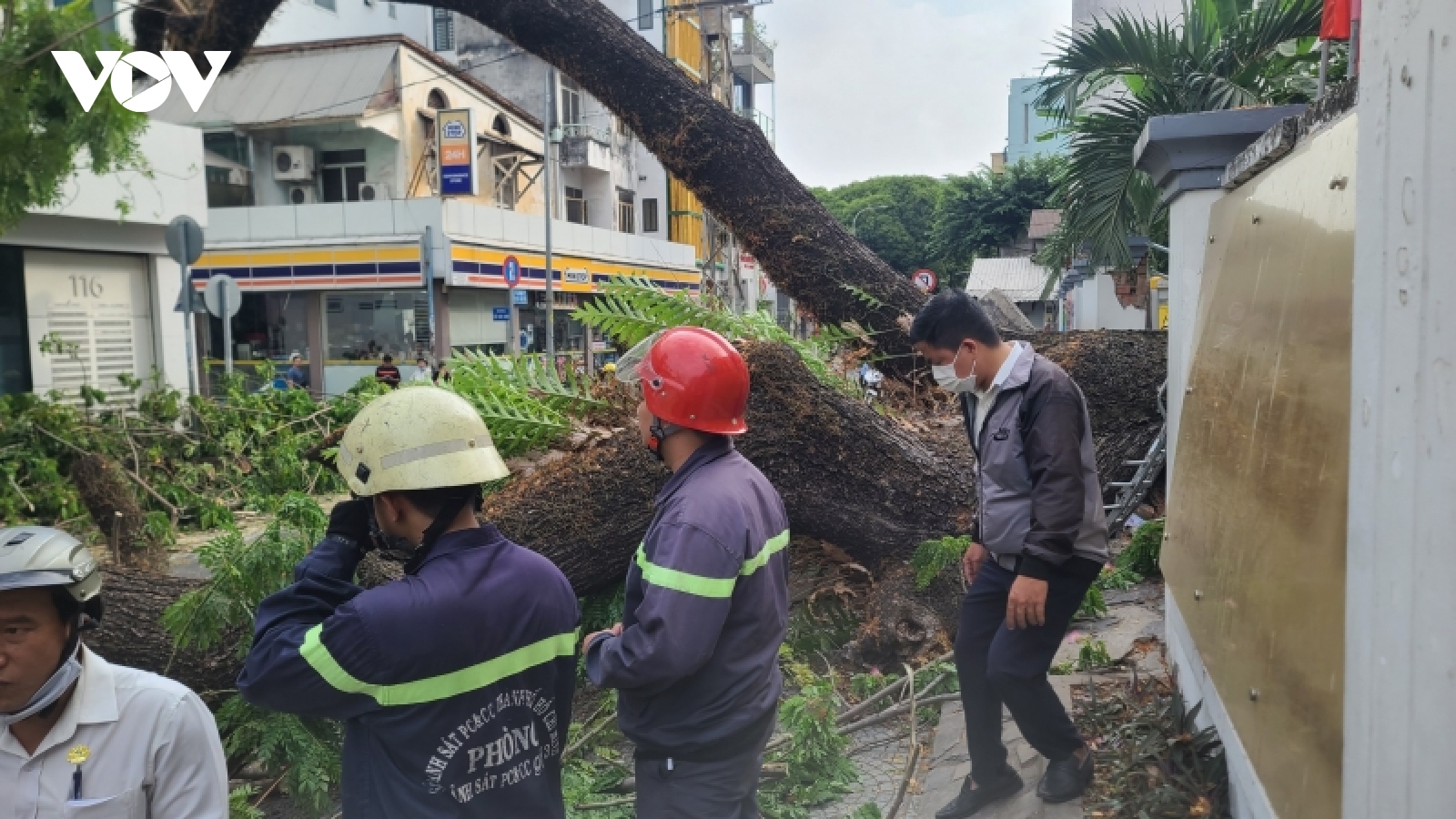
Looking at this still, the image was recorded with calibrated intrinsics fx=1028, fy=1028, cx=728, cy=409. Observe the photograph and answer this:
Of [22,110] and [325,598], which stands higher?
[22,110]

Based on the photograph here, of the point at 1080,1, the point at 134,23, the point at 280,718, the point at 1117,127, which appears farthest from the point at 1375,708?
the point at 1080,1

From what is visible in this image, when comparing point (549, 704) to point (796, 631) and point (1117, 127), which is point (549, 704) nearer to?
point (796, 631)

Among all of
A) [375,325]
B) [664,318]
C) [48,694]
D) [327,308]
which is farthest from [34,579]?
[327,308]

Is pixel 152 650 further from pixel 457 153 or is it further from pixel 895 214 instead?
pixel 895 214

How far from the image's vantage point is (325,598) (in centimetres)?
207

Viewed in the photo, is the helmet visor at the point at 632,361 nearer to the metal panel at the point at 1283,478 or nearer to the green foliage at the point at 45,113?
the metal panel at the point at 1283,478

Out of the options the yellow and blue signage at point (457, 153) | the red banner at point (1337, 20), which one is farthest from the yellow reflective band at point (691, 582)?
the yellow and blue signage at point (457, 153)

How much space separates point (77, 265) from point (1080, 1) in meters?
27.0

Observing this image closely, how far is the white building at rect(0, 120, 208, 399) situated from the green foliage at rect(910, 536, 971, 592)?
1059 cm

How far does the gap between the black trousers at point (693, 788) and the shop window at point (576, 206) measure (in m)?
34.0

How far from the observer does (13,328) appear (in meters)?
12.8

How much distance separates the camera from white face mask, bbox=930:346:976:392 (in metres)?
3.48

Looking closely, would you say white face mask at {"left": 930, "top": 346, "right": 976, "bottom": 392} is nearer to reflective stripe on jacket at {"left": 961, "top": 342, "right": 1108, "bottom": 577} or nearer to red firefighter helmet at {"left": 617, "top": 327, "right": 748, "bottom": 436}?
reflective stripe on jacket at {"left": 961, "top": 342, "right": 1108, "bottom": 577}

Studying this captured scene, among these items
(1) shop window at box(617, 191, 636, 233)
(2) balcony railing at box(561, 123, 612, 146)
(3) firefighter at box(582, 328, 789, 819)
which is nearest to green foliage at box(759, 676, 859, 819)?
(3) firefighter at box(582, 328, 789, 819)
